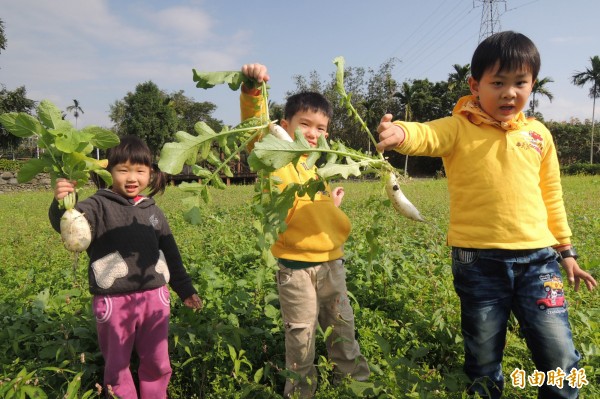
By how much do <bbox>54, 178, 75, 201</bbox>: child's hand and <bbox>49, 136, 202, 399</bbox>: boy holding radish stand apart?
0.29 metres

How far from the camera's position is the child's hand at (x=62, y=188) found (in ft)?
5.46

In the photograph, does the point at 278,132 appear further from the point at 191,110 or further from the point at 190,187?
the point at 191,110

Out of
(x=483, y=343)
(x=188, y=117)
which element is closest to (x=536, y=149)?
(x=483, y=343)

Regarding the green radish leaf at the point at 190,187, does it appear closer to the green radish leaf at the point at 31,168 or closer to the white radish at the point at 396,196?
the green radish leaf at the point at 31,168

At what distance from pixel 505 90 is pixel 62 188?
1819 millimetres

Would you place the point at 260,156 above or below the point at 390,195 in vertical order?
above

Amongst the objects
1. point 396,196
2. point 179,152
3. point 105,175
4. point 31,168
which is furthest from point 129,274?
point 396,196

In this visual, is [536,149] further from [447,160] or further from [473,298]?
[473,298]

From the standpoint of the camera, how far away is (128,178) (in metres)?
2.17

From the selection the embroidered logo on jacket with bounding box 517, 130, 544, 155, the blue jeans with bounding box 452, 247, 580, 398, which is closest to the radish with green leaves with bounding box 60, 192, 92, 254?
the blue jeans with bounding box 452, 247, 580, 398

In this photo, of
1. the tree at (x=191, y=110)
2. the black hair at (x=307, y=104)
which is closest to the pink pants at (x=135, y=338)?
the black hair at (x=307, y=104)

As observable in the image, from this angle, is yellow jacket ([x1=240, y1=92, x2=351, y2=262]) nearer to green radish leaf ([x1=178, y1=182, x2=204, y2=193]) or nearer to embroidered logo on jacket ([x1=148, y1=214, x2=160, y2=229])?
green radish leaf ([x1=178, y1=182, x2=204, y2=193])

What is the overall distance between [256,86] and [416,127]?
2.36 ft

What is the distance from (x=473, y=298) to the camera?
1.95 metres
